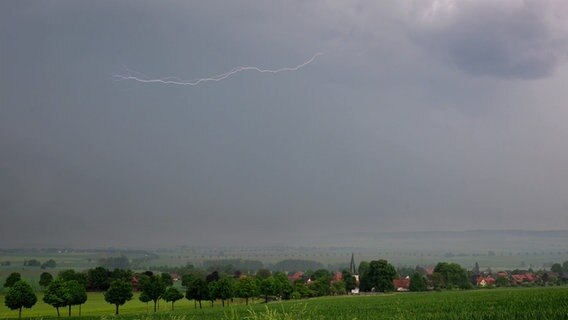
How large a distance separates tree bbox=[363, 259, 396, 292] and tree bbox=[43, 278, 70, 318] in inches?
3023

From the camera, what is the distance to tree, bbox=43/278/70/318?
5781cm

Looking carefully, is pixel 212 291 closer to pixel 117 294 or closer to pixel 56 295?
pixel 117 294

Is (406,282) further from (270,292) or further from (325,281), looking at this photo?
(270,292)

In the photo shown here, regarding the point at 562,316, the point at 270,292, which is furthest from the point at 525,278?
the point at 562,316

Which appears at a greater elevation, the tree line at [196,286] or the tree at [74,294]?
the tree at [74,294]

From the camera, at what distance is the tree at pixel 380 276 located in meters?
117

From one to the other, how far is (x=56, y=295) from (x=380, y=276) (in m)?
78.2

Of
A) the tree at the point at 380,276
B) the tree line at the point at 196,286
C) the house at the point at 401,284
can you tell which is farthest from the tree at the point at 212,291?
the house at the point at 401,284

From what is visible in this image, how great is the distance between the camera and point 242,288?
3359 inches

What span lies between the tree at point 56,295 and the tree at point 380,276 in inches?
3023

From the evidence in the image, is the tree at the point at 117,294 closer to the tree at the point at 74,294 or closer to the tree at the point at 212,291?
the tree at the point at 74,294

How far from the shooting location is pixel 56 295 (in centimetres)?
5838

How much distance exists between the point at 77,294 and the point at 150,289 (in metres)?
14.9

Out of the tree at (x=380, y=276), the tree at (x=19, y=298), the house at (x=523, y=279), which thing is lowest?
the house at (x=523, y=279)
